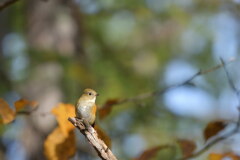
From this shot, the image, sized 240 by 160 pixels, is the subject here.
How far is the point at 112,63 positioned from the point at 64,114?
7.89 ft

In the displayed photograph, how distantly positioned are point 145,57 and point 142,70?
538mm

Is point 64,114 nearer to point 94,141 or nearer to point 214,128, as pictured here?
point 94,141

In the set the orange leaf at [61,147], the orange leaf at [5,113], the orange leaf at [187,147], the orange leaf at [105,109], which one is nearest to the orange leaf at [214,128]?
the orange leaf at [187,147]

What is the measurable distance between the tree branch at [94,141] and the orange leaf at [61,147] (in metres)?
A: 0.37

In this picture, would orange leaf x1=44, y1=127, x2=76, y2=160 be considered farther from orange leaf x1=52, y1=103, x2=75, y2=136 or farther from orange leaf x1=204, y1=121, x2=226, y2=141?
orange leaf x1=204, y1=121, x2=226, y2=141

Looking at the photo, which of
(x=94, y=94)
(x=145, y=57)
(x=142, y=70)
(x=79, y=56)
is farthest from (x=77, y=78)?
(x=145, y=57)

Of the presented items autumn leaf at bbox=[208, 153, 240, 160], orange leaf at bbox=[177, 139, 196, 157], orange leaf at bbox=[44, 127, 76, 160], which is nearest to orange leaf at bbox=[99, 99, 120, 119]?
orange leaf at bbox=[44, 127, 76, 160]

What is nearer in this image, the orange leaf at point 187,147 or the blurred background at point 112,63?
the orange leaf at point 187,147

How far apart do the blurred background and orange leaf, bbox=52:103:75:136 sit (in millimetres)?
192

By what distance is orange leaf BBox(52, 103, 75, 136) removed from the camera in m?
1.57

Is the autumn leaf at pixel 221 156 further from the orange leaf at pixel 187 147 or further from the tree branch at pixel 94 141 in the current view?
the tree branch at pixel 94 141

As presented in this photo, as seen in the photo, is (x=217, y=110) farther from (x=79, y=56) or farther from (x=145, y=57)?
(x=79, y=56)

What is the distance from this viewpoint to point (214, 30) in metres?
6.84

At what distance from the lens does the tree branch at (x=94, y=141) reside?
122cm
